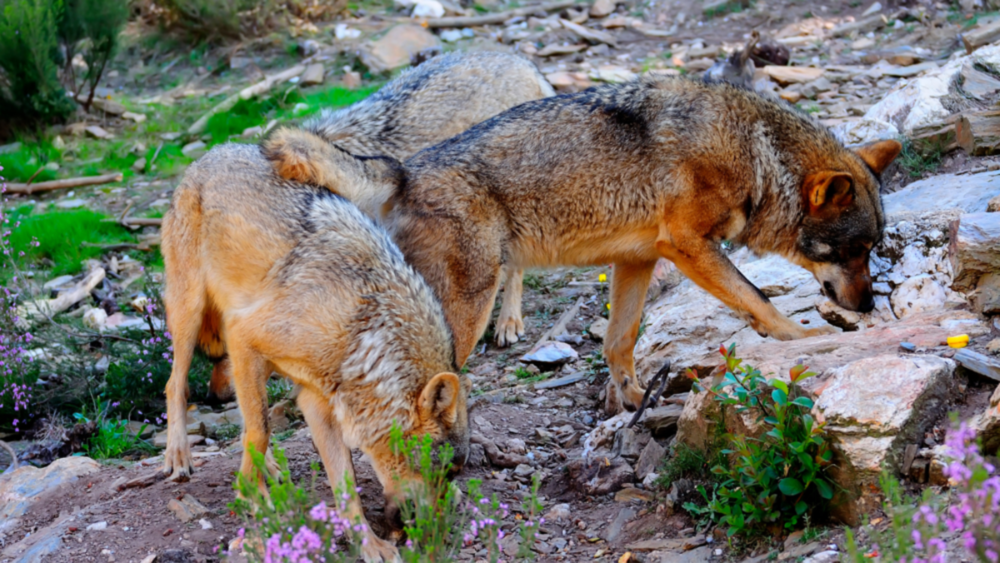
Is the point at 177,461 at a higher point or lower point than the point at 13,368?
higher

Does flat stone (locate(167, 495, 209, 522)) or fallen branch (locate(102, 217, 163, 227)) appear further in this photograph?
fallen branch (locate(102, 217, 163, 227))

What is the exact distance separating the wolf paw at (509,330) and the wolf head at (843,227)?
2844mm

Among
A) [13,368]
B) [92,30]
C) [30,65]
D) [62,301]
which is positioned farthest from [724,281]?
[92,30]

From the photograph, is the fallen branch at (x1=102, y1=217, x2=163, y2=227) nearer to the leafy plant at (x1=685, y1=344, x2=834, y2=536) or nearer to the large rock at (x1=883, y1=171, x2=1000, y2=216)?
the large rock at (x1=883, y1=171, x2=1000, y2=216)

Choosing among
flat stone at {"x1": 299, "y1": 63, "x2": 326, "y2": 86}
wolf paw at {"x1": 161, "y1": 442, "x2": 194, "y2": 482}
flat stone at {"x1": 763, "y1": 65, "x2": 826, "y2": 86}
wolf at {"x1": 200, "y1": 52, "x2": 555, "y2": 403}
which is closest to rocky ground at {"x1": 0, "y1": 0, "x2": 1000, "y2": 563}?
wolf paw at {"x1": 161, "y1": 442, "x2": 194, "y2": 482}

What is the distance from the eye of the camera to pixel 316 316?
4.55 meters

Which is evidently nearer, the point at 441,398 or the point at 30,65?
the point at 441,398

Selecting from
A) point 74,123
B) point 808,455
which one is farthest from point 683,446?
point 74,123

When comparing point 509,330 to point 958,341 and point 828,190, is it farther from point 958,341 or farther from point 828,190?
point 958,341

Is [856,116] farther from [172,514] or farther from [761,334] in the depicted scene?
[172,514]

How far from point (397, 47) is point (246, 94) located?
100 inches

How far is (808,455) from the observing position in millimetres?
3674

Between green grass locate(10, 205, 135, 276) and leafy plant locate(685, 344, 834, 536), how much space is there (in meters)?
7.88

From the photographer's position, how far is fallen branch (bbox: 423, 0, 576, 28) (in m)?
15.0
